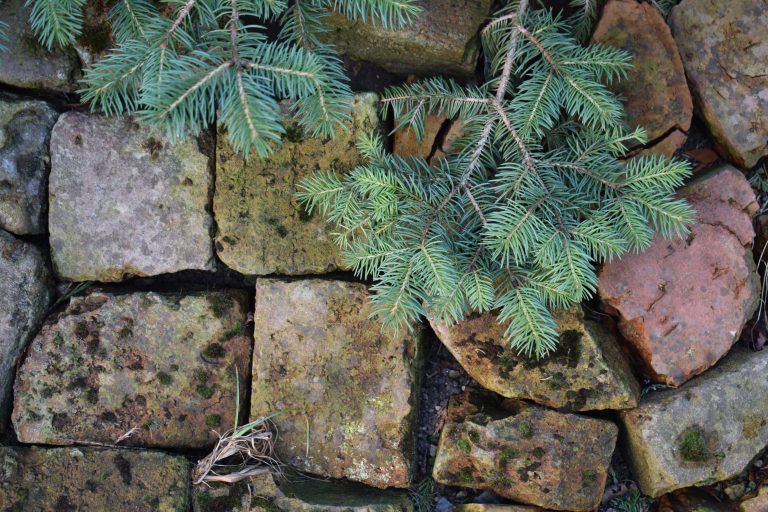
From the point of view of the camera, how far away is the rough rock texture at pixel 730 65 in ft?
8.52

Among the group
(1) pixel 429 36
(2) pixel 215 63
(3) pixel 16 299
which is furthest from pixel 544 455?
(3) pixel 16 299

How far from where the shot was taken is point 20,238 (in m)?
2.60

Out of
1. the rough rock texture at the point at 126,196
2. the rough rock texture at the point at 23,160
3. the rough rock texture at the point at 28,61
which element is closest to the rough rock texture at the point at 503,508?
the rough rock texture at the point at 126,196

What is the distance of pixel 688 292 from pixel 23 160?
8.87 feet

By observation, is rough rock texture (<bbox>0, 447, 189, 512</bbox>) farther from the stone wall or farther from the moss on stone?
the moss on stone

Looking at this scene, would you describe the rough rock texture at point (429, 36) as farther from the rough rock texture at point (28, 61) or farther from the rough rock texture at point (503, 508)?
the rough rock texture at point (503, 508)

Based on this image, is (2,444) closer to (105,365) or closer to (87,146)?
(105,365)

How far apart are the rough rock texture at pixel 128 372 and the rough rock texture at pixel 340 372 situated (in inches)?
8.6

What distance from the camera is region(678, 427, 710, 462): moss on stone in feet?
8.39

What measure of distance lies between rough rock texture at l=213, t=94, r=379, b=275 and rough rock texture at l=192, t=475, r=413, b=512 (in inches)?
34.7

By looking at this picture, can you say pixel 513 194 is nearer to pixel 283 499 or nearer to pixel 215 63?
pixel 215 63

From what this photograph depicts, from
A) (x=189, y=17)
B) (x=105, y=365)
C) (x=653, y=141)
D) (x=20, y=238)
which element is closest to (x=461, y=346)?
(x=653, y=141)

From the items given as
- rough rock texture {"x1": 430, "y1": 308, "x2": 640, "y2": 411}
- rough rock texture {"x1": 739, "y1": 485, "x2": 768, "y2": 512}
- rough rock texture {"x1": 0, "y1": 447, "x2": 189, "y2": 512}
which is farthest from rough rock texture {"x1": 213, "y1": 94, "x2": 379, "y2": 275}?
rough rock texture {"x1": 739, "y1": 485, "x2": 768, "y2": 512}

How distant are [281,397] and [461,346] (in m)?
0.76
